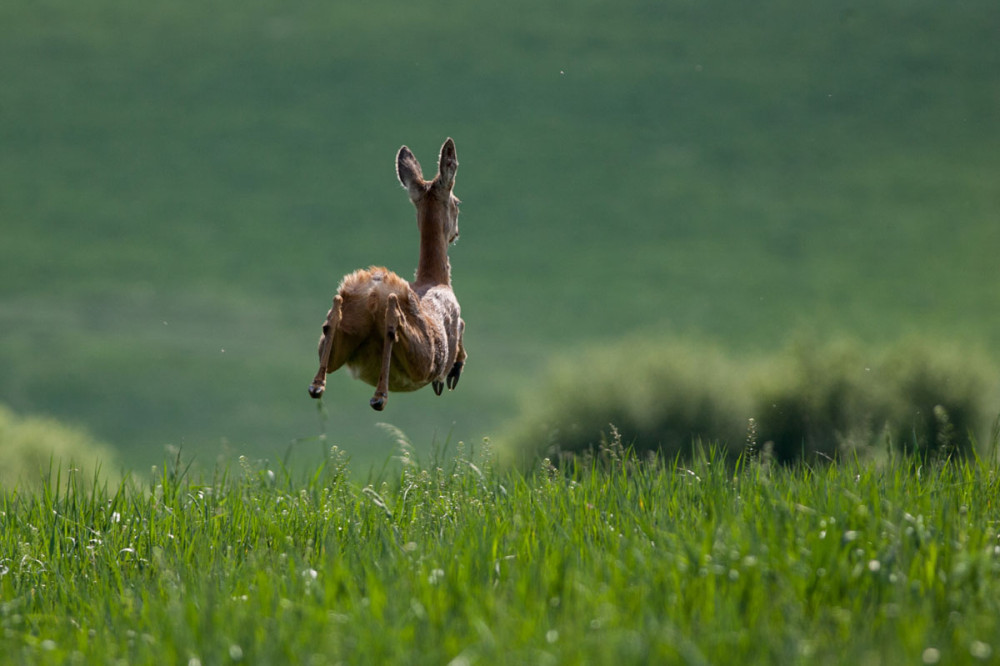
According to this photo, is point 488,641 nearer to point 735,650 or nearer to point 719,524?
point 735,650

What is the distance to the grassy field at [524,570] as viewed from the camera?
4.71 metres

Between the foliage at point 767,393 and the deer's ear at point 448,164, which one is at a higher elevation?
the deer's ear at point 448,164

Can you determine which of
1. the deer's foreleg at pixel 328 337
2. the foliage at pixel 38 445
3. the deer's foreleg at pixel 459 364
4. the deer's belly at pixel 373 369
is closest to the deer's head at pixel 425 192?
the deer's foreleg at pixel 459 364

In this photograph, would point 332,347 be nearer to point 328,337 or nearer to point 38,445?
point 328,337

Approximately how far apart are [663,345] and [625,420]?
186 centimetres

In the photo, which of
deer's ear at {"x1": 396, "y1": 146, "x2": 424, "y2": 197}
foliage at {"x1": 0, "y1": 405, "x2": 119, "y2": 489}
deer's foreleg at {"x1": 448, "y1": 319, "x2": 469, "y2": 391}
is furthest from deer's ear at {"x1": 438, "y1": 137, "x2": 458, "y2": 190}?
foliage at {"x1": 0, "y1": 405, "x2": 119, "y2": 489}

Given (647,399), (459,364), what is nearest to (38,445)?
(647,399)

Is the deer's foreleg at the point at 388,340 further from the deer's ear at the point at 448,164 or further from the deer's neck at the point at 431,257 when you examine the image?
the deer's neck at the point at 431,257

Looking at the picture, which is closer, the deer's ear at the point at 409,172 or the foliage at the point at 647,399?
the deer's ear at the point at 409,172

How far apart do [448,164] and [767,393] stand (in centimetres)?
1646

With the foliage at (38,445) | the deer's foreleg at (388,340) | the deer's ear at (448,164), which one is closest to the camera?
the deer's foreleg at (388,340)

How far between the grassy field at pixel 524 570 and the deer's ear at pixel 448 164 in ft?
7.13

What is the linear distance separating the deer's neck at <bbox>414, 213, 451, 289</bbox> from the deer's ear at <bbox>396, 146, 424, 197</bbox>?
0.22m

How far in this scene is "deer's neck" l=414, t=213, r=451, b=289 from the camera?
6.35 m
